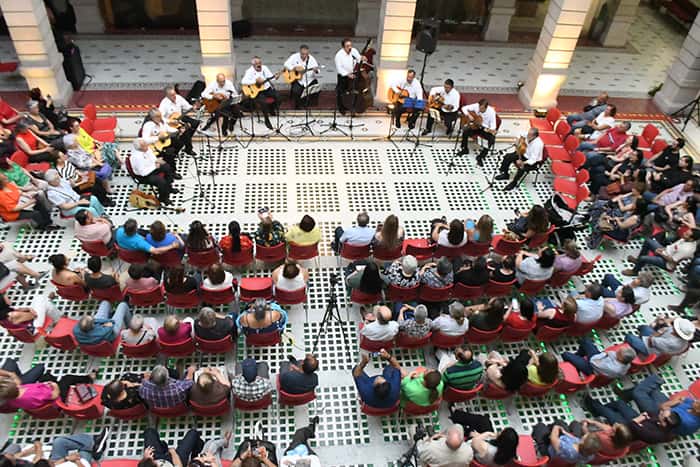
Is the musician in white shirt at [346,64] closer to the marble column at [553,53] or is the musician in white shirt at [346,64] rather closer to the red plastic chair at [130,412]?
the marble column at [553,53]

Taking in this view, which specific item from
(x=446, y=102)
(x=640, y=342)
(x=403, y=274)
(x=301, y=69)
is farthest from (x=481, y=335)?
(x=301, y=69)

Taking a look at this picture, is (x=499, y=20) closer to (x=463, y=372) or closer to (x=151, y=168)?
(x=151, y=168)

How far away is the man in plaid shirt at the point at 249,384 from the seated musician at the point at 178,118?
5.44 meters

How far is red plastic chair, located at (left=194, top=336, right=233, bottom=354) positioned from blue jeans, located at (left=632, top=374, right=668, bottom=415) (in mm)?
5467

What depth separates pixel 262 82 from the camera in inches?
443

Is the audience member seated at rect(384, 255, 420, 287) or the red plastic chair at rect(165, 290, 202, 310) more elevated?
the audience member seated at rect(384, 255, 420, 287)

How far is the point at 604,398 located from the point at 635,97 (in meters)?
9.93

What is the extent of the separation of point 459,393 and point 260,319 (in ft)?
8.88

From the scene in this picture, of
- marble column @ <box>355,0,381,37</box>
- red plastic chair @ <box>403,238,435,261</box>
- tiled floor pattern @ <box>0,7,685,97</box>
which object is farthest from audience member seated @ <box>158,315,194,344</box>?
marble column @ <box>355,0,381,37</box>

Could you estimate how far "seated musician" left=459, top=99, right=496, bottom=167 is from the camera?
36.1 ft

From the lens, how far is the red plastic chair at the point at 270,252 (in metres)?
8.27

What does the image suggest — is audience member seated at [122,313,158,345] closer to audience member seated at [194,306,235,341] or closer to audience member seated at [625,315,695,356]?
audience member seated at [194,306,235,341]

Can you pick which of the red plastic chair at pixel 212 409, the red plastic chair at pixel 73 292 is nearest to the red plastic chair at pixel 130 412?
the red plastic chair at pixel 212 409

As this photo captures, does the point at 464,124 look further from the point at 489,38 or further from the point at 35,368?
the point at 35,368
